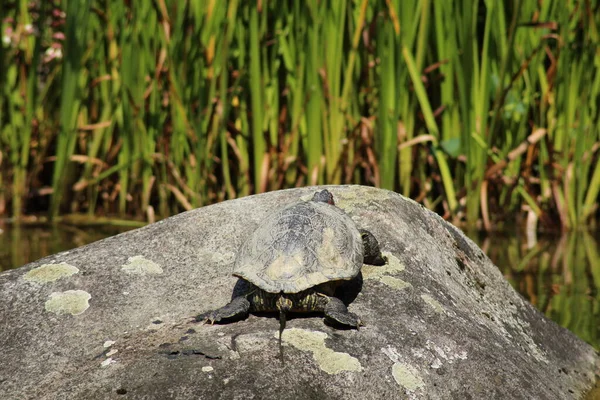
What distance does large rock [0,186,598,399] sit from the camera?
2.01 m

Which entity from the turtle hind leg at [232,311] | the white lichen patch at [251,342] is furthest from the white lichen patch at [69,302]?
the white lichen patch at [251,342]

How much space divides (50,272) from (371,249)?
0.96 meters

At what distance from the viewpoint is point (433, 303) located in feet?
7.80

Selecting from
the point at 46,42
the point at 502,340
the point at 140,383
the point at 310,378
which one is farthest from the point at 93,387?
the point at 46,42

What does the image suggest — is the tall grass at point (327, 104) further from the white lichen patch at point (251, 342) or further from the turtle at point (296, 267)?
the white lichen patch at point (251, 342)

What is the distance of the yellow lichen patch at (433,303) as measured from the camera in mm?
2357

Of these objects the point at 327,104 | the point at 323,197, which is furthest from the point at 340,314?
the point at 327,104

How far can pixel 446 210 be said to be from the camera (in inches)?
202

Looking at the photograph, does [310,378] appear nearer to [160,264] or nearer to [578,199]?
[160,264]

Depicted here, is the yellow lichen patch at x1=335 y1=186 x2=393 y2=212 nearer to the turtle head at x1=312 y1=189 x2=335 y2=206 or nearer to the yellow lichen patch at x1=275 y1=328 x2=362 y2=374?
the turtle head at x1=312 y1=189 x2=335 y2=206

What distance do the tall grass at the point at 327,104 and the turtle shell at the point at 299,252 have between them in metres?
2.41

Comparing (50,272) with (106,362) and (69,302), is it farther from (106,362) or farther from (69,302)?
(106,362)

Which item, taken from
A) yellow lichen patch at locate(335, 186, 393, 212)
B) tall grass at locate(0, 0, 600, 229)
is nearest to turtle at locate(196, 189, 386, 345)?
yellow lichen patch at locate(335, 186, 393, 212)

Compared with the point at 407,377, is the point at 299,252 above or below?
above
